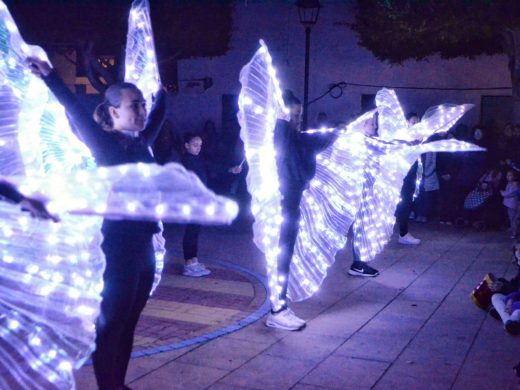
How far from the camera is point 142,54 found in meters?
4.70

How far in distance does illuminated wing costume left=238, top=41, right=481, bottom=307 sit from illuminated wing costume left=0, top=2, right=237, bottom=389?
1.88 metres

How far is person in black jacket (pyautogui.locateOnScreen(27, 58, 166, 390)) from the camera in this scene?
131 inches

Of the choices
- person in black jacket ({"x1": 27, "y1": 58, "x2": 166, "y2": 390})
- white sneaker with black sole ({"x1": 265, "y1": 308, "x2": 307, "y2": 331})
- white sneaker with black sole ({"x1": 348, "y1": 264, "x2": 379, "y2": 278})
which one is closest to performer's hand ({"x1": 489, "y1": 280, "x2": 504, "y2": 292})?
white sneaker with black sole ({"x1": 348, "y1": 264, "x2": 379, "y2": 278})

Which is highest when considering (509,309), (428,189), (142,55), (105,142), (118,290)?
(142,55)

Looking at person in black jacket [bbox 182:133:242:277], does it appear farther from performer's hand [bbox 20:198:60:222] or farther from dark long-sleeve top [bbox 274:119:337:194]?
performer's hand [bbox 20:198:60:222]

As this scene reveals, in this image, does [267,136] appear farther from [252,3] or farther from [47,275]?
[252,3]

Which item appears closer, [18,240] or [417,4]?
[18,240]

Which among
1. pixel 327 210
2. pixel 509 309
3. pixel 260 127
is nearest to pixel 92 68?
pixel 327 210

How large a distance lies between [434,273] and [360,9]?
29.8 ft

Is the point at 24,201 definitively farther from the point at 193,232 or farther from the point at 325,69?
the point at 325,69

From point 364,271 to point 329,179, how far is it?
5.83 ft

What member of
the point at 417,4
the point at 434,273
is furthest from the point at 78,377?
the point at 417,4

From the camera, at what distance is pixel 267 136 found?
16.8 ft

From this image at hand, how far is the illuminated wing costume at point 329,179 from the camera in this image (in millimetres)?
5137
